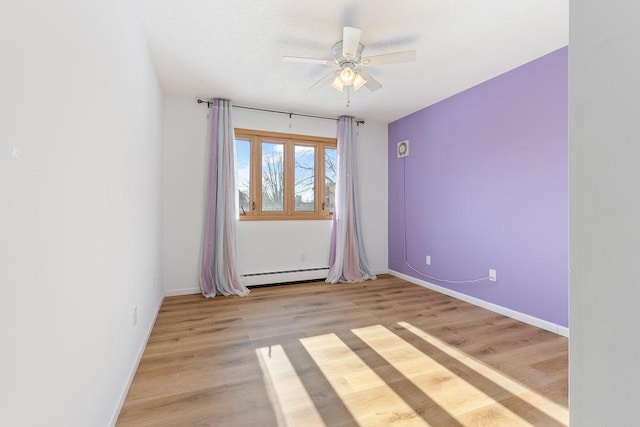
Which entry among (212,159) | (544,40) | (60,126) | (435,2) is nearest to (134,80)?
(60,126)

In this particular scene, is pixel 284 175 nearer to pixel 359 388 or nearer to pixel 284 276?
pixel 284 276

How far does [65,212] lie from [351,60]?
2133 millimetres

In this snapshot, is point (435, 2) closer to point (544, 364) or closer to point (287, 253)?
point (544, 364)

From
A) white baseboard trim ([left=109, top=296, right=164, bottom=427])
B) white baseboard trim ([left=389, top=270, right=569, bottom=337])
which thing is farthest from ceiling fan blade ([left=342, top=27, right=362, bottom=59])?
white baseboard trim ([left=389, top=270, right=569, bottom=337])

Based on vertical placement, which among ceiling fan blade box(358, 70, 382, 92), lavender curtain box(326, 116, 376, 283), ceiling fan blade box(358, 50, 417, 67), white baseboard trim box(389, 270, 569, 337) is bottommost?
white baseboard trim box(389, 270, 569, 337)

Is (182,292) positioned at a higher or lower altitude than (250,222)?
lower

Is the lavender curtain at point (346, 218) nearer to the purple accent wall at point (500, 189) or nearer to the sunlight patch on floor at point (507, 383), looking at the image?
the purple accent wall at point (500, 189)

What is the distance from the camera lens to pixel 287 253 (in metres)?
4.02

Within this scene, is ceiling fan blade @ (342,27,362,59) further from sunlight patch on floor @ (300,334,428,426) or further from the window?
sunlight patch on floor @ (300,334,428,426)

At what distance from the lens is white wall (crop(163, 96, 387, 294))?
3.46 metres

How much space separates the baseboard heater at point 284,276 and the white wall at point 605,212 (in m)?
3.60

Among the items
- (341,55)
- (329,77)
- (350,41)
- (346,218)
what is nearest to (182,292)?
(346,218)

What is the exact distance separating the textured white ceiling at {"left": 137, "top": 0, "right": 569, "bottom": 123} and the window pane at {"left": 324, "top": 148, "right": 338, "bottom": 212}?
1.10m

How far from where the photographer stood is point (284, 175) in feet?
13.3
